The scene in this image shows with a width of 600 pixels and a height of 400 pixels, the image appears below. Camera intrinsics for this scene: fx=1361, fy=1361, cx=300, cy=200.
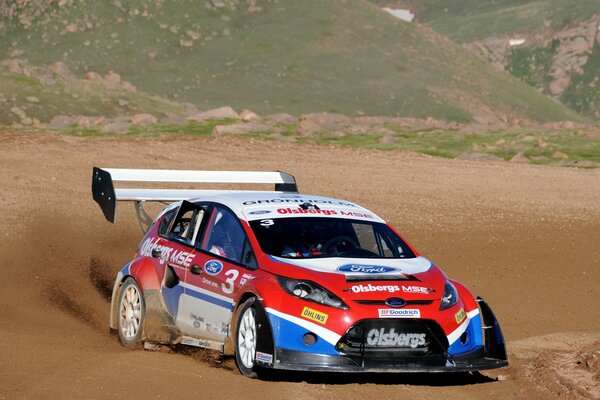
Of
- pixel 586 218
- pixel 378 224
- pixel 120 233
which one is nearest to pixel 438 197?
pixel 586 218

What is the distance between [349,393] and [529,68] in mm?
95922

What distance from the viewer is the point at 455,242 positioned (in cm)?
1928

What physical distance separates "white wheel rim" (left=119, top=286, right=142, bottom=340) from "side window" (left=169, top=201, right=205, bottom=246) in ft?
1.95

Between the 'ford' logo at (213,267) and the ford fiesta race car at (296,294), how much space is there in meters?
0.01

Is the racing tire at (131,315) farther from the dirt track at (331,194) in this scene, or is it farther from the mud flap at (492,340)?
the mud flap at (492,340)

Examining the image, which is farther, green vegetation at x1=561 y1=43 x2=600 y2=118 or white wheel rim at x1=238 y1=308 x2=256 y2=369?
green vegetation at x1=561 y1=43 x2=600 y2=118

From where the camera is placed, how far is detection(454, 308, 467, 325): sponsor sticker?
957 centimetres

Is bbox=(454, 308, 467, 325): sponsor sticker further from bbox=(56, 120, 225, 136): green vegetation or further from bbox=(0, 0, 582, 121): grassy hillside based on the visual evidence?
bbox=(0, 0, 582, 121): grassy hillside

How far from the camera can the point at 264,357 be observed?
9.23 m

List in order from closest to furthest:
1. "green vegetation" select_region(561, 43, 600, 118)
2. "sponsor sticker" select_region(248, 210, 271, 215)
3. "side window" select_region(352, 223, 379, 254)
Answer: "sponsor sticker" select_region(248, 210, 271, 215)
"side window" select_region(352, 223, 379, 254)
"green vegetation" select_region(561, 43, 600, 118)

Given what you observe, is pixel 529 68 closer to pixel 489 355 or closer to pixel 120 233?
pixel 120 233

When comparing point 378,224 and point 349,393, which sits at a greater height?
point 378,224

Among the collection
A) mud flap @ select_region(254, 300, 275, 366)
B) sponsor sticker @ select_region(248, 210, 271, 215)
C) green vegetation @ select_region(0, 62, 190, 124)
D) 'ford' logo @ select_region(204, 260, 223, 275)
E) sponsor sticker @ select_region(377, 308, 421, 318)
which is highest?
sponsor sticker @ select_region(248, 210, 271, 215)

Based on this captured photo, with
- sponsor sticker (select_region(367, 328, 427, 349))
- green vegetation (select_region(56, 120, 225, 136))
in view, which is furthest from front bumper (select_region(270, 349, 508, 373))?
green vegetation (select_region(56, 120, 225, 136))
